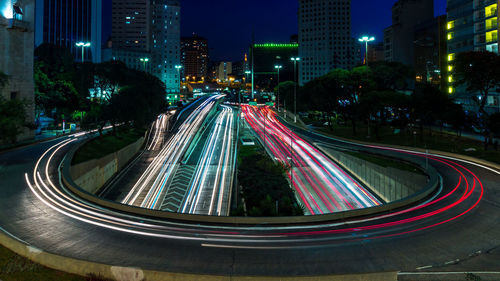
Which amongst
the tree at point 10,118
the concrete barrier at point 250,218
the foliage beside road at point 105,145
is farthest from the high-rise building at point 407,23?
the tree at point 10,118

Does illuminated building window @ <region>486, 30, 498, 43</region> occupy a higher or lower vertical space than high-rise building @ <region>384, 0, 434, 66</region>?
lower

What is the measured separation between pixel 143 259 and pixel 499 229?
1664 centimetres

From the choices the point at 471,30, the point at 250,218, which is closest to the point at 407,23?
the point at 471,30

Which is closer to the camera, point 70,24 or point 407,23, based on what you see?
point 70,24

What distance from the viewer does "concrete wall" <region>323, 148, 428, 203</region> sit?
3228 centimetres

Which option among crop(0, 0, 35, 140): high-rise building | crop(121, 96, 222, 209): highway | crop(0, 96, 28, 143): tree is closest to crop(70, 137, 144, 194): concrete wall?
crop(121, 96, 222, 209): highway

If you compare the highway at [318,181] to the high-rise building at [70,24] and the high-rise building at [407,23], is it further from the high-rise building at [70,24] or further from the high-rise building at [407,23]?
the high-rise building at [70,24]

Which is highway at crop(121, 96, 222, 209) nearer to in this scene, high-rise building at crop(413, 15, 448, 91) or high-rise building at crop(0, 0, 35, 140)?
high-rise building at crop(0, 0, 35, 140)

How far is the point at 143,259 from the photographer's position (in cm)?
1364

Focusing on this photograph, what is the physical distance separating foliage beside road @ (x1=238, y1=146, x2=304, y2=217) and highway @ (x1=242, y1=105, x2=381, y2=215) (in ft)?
6.23

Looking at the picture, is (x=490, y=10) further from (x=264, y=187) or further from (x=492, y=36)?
(x=264, y=187)

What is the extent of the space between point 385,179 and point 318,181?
8.18m

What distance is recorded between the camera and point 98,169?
38.4m

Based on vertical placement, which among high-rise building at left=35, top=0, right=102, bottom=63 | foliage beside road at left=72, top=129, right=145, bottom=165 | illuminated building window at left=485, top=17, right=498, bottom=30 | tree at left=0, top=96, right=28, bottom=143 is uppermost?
high-rise building at left=35, top=0, right=102, bottom=63
